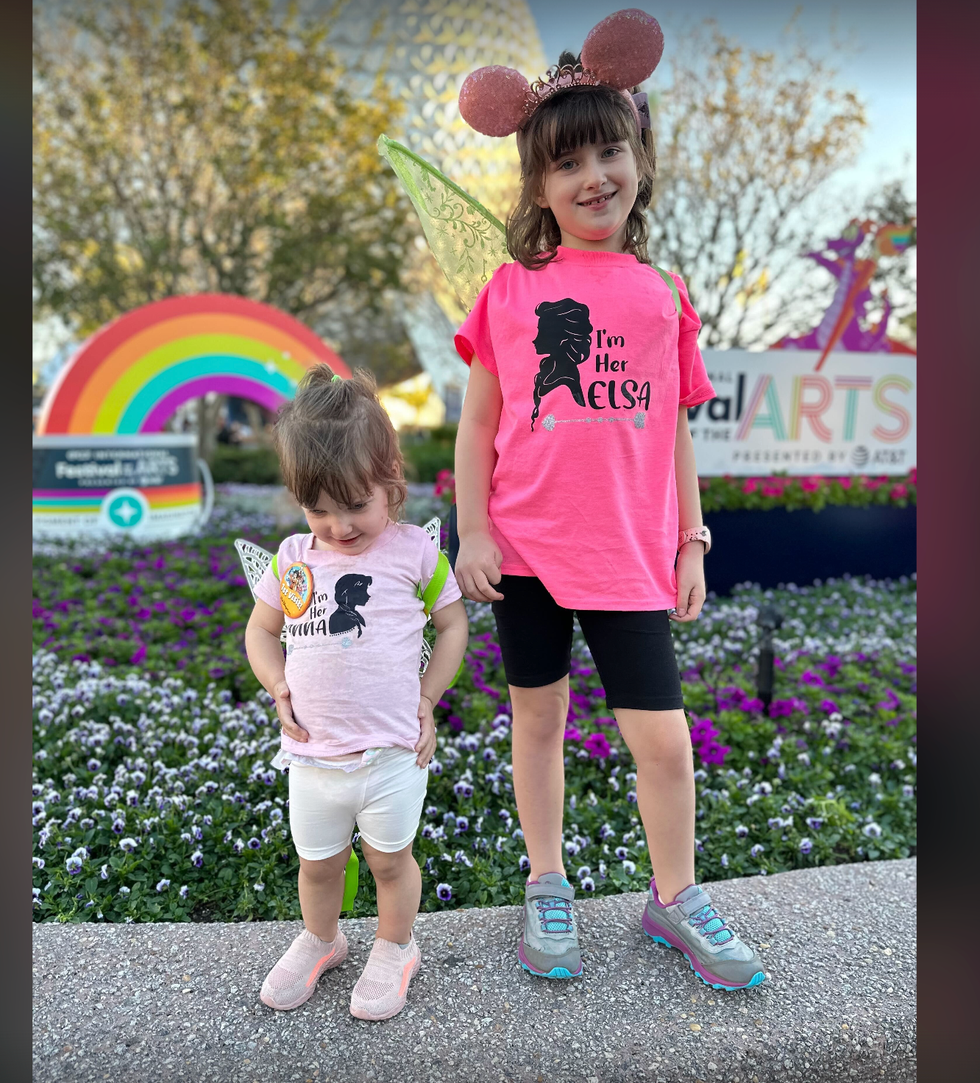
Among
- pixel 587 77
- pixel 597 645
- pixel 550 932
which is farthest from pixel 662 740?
pixel 587 77

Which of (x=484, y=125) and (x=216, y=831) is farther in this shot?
(x=216, y=831)

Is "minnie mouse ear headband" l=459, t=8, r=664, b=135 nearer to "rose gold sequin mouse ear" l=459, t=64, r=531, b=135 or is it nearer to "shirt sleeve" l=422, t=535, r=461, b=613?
"rose gold sequin mouse ear" l=459, t=64, r=531, b=135

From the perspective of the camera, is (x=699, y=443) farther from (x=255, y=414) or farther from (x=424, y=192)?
(x=255, y=414)

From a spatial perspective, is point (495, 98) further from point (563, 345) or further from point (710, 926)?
point (710, 926)

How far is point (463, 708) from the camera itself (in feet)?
10.5

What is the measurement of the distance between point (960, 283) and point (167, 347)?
7.80 m

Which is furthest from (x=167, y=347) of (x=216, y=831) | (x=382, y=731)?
(x=382, y=731)

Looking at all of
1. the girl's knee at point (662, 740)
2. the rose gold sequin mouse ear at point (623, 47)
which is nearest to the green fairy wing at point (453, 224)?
the rose gold sequin mouse ear at point (623, 47)

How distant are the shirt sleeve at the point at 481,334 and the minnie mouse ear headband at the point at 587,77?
0.34 metres

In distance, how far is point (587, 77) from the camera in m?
1.72

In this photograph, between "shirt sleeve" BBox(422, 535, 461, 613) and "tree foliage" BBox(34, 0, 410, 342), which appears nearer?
"shirt sleeve" BBox(422, 535, 461, 613)

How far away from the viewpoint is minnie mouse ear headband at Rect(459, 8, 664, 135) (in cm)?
166

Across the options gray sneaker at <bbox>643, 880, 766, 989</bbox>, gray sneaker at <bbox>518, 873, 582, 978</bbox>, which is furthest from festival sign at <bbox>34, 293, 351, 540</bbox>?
gray sneaker at <bbox>643, 880, 766, 989</bbox>

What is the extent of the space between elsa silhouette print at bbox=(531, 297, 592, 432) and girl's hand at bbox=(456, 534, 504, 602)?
31cm
